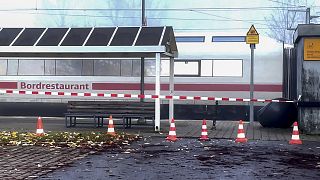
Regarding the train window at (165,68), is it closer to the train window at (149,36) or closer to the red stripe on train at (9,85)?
→ the train window at (149,36)

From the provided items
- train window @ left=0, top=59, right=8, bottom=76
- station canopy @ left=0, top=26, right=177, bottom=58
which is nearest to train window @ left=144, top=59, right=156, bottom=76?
station canopy @ left=0, top=26, right=177, bottom=58

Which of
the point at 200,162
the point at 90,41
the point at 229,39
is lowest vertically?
the point at 200,162

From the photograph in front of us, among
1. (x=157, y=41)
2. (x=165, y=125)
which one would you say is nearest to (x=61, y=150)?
(x=157, y=41)

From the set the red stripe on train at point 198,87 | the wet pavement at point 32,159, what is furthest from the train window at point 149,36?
the wet pavement at point 32,159

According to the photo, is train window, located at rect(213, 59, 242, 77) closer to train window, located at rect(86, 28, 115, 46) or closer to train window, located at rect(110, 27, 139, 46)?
train window, located at rect(110, 27, 139, 46)

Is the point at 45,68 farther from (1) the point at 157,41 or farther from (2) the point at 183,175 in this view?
(2) the point at 183,175

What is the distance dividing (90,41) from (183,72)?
5.21 m

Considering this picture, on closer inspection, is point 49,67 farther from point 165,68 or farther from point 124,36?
point 124,36

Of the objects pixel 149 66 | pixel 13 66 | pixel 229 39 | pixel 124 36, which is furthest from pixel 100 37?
pixel 13 66

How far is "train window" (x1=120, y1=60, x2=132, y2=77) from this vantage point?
66.9ft

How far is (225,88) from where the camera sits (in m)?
19.9

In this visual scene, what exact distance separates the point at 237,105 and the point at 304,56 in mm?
5363

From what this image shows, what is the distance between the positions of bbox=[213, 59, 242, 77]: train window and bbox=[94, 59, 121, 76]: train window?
11.8 ft

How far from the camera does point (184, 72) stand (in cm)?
2030
